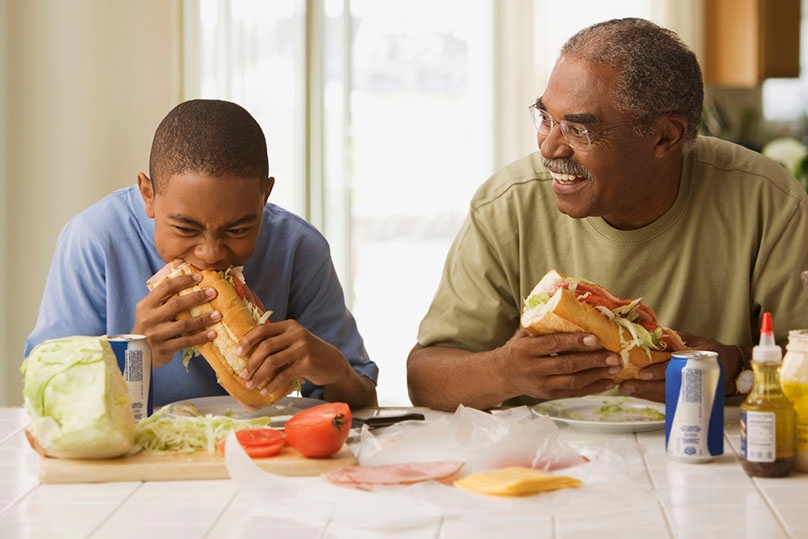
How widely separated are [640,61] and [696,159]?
0.37m

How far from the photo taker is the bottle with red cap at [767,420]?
1.80m

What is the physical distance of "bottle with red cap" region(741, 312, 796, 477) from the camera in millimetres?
1798

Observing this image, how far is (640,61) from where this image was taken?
8.70 feet

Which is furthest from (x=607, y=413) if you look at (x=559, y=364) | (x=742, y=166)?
(x=742, y=166)

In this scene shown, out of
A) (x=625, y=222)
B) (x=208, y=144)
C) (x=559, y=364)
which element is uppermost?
(x=208, y=144)

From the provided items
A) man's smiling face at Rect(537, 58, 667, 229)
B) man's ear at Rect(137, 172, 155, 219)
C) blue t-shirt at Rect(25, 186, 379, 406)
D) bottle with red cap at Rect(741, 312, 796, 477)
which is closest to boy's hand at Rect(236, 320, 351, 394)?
blue t-shirt at Rect(25, 186, 379, 406)

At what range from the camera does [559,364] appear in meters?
2.33

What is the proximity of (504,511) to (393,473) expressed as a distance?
0.22 metres

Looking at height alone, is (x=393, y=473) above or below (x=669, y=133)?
below

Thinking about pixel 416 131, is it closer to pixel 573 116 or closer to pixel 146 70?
pixel 146 70

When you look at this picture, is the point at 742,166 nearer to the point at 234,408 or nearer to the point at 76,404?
the point at 234,408

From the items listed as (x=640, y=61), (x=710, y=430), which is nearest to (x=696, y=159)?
(x=640, y=61)

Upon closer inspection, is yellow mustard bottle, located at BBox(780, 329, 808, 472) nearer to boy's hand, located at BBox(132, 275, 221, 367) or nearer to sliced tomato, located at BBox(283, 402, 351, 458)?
sliced tomato, located at BBox(283, 402, 351, 458)

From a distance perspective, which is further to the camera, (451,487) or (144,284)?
(144,284)
